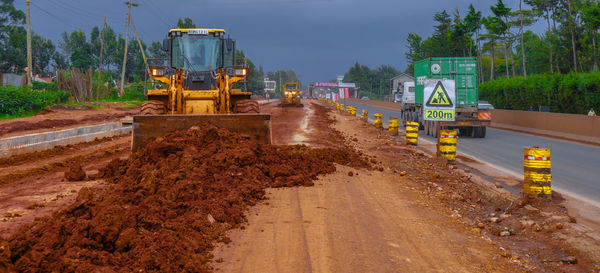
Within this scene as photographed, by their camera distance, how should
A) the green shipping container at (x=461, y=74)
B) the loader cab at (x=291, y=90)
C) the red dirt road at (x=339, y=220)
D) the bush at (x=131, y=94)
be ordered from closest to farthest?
the red dirt road at (x=339, y=220), the green shipping container at (x=461, y=74), the bush at (x=131, y=94), the loader cab at (x=291, y=90)

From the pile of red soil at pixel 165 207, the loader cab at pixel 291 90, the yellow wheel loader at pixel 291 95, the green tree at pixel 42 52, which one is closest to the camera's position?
the pile of red soil at pixel 165 207

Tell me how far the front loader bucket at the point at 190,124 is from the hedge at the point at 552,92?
22.0 meters

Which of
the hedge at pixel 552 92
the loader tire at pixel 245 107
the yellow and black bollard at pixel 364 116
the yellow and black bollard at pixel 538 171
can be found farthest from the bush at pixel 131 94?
the yellow and black bollard at pixel 538 171

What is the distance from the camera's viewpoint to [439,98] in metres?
15.3

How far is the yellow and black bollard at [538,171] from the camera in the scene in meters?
9.73

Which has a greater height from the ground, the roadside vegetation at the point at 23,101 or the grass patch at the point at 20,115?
the roadside vegetation at the point at 23,101

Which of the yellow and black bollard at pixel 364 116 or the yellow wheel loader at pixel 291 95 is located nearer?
the yellow and black bollard at pixel 364 116

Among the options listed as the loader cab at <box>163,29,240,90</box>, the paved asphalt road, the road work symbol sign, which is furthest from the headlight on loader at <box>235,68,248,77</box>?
the paved asphalt road

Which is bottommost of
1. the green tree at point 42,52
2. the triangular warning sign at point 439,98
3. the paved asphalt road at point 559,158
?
the paved asphalt road at point 559,158

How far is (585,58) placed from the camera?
63.8m

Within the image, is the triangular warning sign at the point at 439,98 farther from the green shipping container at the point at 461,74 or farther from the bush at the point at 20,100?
the bush at the point at 20,100

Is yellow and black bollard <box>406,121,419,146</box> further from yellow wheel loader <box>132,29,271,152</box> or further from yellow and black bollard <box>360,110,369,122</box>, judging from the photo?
yellow and black bollard <box>360,110,369,122</box>

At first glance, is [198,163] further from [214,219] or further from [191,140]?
[214,219]

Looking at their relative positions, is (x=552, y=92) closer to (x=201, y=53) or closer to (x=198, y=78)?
(x=201, y=53)
